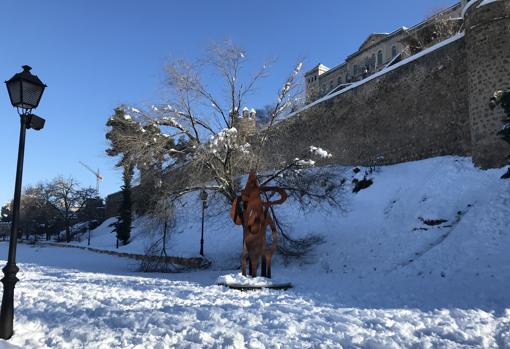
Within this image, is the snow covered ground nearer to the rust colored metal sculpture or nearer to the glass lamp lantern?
the rust colored metal sculpture

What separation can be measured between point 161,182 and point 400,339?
33.5 feet

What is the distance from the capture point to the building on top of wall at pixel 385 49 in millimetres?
33478

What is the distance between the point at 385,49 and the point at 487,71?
117 feet

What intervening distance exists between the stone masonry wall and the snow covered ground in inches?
55.8

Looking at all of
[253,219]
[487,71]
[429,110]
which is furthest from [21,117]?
[429,110]

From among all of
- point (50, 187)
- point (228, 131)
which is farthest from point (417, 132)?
point (50, 187)

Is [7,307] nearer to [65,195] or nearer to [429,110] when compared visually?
[429,110]

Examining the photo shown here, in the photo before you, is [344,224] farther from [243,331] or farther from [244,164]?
[243,331]

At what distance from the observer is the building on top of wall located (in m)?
33.5

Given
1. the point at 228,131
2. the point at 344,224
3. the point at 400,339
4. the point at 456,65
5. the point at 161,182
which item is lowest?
the point at 400,339

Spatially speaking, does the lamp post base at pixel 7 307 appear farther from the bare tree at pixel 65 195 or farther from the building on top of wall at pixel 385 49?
the bare tree at pixel 65 195

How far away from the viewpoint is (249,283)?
9.50 m

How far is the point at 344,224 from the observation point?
16.5 m

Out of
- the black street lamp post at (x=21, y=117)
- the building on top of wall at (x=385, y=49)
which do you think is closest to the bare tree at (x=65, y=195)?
the building on top of wall at (x=385, y=49)
